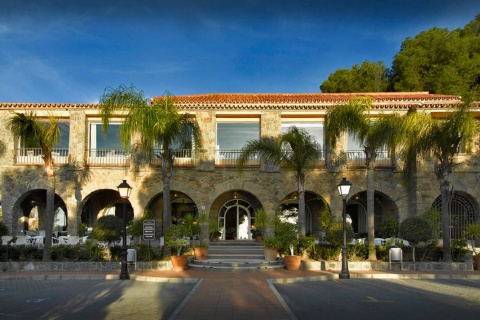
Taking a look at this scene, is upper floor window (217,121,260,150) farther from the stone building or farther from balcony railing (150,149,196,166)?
balcony railing (150,149,196,166)

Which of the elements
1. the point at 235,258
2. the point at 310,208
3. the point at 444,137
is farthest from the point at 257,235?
the point at 444,137

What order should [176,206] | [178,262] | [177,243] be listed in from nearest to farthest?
[178,262], [177,243], [176,206]

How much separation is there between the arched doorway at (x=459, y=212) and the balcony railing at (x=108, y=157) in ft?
49.9

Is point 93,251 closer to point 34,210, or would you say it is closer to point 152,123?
point 152,123

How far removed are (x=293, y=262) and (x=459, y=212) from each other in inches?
430

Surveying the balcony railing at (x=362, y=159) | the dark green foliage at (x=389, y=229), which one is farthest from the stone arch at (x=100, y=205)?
→ the dark green foliage at (x=389, y=229)

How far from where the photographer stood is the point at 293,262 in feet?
51.6

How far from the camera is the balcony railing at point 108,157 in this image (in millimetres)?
21875

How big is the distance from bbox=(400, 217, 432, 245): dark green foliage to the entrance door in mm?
9208

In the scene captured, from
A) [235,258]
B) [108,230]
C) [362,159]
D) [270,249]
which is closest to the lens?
[108,230]

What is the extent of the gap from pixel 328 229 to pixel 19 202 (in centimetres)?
1480

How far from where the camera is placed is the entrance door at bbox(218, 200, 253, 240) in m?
23.5

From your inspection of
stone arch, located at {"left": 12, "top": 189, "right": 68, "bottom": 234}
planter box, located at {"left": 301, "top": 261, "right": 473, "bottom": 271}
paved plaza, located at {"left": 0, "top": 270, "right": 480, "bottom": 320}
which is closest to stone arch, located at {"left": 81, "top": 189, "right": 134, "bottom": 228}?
stone arch, located at {"left": 12, "top": 189, "right": 68, "bottom": 234}

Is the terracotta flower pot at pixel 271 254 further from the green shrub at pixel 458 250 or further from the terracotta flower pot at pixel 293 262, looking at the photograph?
the green shrub at pixel 458 250
